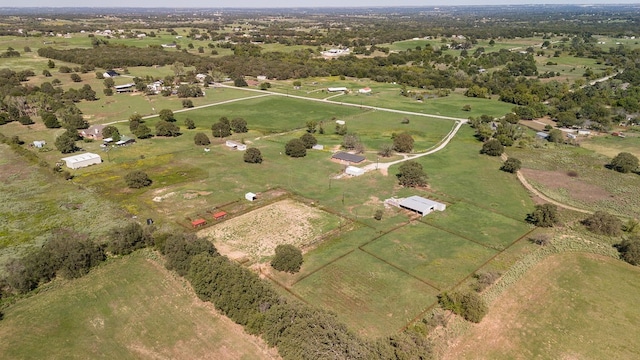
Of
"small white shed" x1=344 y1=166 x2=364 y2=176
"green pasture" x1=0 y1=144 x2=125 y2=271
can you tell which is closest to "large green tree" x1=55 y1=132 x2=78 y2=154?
"green pasture" x1=0 y1=144 x2=125 y2=271

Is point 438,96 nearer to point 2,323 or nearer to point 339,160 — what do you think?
point 339,160

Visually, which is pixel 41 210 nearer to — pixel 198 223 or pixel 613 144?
pixel 198 223

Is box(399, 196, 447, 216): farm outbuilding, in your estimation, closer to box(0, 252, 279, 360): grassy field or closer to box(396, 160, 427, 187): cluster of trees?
box(396, 160, 427, 187): cluster of trees

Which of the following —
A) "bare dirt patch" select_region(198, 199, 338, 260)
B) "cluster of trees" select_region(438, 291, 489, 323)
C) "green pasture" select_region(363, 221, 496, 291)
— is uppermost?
"cluster of trees" select_region(438, 291, 489, 323)

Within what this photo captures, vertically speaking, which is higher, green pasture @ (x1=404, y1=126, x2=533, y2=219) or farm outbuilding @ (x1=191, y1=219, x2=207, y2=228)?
farm outbuilding @ (x1=191, y1=219, x2=207, y2=228)

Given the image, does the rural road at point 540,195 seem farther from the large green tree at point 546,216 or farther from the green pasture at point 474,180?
the large green tree at point 546,216

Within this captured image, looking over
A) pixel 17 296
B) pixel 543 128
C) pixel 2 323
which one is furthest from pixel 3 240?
pixel 543 128

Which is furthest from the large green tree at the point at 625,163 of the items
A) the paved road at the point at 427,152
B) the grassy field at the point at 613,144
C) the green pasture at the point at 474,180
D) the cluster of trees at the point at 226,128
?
the cluster of trees at the point at 226,128
